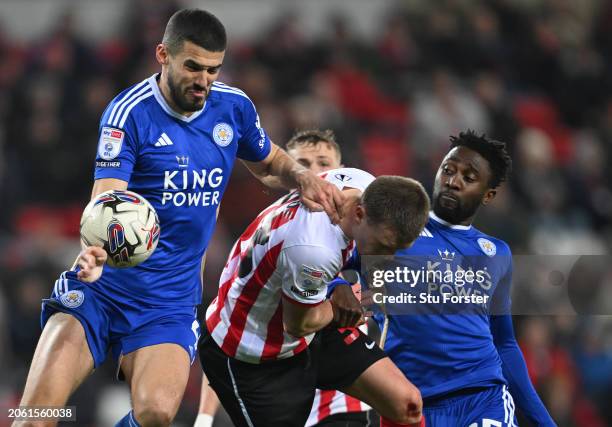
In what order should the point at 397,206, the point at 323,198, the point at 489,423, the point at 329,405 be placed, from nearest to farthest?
the point at 397,206 → the point at 323,198 → the point at 489,423 → the point at 329,405

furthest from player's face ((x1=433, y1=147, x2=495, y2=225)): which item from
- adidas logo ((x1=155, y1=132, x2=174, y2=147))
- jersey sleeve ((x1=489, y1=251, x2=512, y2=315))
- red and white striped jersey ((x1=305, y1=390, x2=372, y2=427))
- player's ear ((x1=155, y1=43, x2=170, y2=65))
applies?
player's ear ((x1=155, y1=43, x2=170, y2=65))

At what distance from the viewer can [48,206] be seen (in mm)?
9398

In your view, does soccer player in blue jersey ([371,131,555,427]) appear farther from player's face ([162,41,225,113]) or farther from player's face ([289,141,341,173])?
player's face ([162,41,225,113])

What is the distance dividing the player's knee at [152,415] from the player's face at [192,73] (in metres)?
1.44

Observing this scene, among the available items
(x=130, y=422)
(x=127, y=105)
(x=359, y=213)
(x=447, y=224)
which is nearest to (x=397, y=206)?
(x=359, y=213)

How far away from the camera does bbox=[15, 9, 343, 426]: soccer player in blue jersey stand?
4.64 metres

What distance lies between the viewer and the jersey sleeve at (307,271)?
14.6 feet

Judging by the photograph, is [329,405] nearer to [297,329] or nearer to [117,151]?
[297,329]

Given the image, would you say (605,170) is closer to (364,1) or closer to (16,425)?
(364,1)

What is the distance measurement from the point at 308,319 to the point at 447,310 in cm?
93

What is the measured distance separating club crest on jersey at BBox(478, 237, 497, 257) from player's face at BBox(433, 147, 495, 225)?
0.14 meters

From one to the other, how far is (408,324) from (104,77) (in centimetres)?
598

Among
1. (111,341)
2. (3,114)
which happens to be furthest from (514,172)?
(111,341)

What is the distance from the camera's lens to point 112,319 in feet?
16.0
